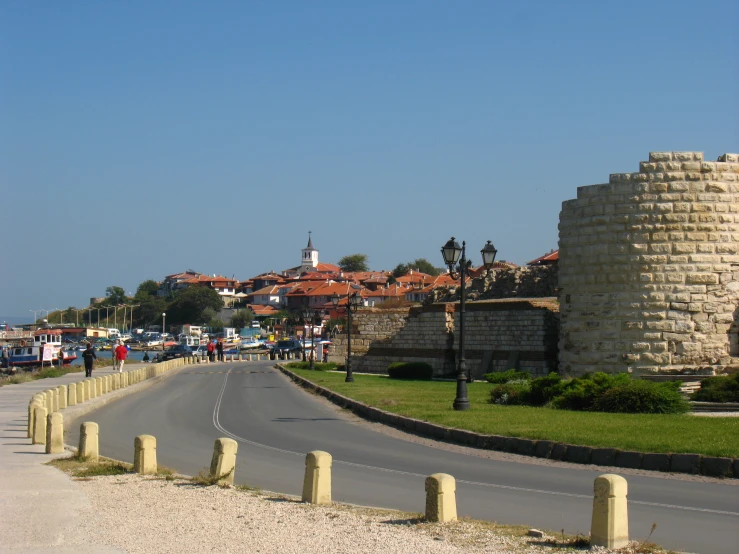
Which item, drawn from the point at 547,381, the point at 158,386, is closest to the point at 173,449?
the point at 547,381

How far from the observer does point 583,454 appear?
14.7 metres

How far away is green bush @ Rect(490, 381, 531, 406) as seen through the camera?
2344 cm

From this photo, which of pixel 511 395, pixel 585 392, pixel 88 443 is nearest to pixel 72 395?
pixel 88 443

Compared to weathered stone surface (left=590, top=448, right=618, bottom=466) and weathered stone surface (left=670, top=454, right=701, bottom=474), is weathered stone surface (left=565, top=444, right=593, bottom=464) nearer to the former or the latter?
weathered stone surface (left=590, top=448, right=618, bottom=466)

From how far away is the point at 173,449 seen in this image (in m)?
16.9

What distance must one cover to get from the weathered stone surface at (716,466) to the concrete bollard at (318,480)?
6.04 m

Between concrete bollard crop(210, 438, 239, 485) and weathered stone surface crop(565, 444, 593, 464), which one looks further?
weathered stone surface crop(565, 444, 593, 464)

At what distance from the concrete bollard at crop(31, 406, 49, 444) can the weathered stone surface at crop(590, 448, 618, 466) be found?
35.3 feet

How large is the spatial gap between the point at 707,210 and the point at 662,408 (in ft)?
30.6

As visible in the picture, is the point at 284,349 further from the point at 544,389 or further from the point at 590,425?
the point at 590,425

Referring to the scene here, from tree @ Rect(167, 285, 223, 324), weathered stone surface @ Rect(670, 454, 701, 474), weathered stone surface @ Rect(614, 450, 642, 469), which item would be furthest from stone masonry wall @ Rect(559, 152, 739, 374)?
tree @ Rect(167, 285, 223, 324)

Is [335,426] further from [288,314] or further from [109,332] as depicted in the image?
[109,332]

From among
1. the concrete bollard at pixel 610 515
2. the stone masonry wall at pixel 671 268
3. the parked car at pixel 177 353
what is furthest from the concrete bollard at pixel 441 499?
the parked car at pixel 177 353

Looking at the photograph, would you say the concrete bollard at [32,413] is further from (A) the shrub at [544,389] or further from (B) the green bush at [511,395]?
(A) the shrub at [544,389]
